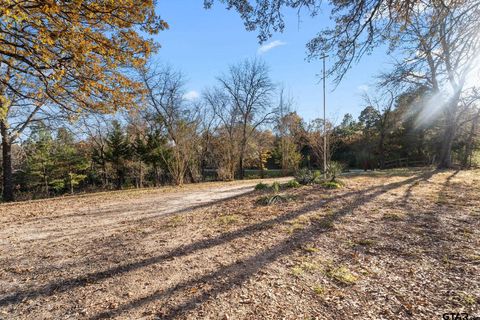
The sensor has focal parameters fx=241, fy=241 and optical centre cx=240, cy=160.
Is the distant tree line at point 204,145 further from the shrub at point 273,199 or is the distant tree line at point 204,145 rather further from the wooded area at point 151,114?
the shrub at point 273,199

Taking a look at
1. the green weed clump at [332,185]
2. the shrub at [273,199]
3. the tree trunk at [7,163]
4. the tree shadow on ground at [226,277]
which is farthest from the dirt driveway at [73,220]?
the tree trunk at [7,163]

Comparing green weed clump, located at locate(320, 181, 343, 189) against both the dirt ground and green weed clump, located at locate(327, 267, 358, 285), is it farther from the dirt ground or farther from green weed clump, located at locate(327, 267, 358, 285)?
green weed clump, located at locate(327, 267, 358, 285)

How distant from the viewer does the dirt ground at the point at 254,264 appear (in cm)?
202

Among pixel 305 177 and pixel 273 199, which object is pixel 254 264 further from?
pixel 305 177

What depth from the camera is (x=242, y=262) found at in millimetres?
2857

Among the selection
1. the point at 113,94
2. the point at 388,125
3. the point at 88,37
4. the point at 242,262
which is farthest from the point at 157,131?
the point at 388,125

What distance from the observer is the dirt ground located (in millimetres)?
2020

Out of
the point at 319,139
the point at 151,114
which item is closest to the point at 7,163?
the point at 151,114

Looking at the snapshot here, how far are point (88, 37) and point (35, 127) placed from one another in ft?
33.4

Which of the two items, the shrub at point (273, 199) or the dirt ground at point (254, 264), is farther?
the shrub at point (273, 199)

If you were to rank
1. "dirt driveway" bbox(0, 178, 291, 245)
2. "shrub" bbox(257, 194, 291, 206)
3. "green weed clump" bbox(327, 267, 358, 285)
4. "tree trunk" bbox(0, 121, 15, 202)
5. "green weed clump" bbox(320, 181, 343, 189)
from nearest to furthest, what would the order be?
"green weed clump" bbox(327, 267, 358, 285)
"dirt driveway" bbox(0, 178, 291, 245)
"shrub" bbox(257, 194, 291, 206)
"green weed clump" bbox(320, 181, 343, 189)
"tree trunk" bbox(0, 121, 15, 202)

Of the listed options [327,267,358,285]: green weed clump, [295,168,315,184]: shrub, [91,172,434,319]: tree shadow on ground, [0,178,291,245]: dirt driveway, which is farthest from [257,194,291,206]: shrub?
[327,267,358,285]: green weed clump

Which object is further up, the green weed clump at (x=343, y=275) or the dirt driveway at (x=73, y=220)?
the dirt driveway at (x=73, y=220)

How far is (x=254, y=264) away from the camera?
279 cm
